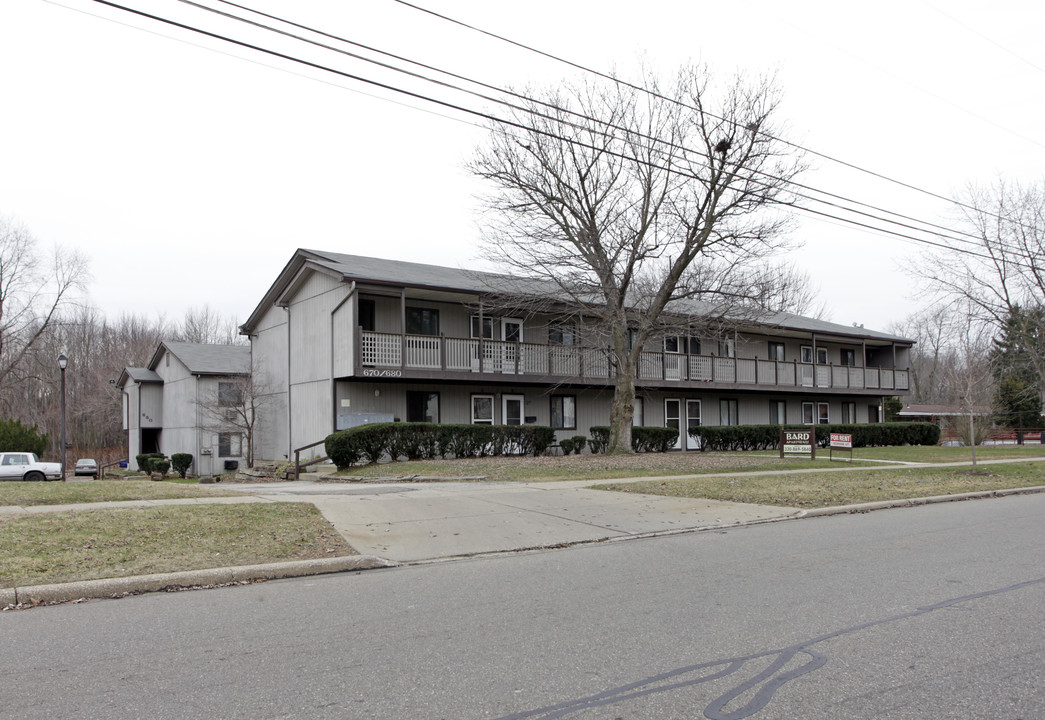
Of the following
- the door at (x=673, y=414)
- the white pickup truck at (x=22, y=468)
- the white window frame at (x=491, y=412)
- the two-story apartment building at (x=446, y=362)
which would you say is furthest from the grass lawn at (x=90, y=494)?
the door at (x=673, y=414)

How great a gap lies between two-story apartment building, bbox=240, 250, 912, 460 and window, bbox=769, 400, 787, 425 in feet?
3.80

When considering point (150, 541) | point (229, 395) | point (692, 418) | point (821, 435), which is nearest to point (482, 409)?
point (692, 418)

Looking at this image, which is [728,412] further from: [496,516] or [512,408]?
[496,516]

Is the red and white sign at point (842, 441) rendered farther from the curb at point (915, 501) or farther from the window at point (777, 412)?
the window at point (777, 412)

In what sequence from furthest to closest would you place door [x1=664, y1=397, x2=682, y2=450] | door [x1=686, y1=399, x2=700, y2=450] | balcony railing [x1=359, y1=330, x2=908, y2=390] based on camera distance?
1. door [x1=686, y1=399, x2=700, y2=450]
2. door [x1=664, y1=397, x2=682, y2=450]
3. balcony railing [x1=359, y1=330, x2=908, y2=390]

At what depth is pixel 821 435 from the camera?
1372 inches

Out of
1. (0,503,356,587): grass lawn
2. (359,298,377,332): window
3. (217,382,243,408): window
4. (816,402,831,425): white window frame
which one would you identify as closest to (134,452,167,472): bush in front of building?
(217,382,243,408): window

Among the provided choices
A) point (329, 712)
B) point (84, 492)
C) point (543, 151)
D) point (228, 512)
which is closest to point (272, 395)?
point (543, 151)

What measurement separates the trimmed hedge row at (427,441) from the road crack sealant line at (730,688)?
1743 centimetres

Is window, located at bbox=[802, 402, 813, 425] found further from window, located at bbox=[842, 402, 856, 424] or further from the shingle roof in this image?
the shingle roof

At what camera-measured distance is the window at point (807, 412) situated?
3934 centimetres

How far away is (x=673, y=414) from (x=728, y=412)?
12.1ft

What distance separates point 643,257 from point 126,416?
116 ft

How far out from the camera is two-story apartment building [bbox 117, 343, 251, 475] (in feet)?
114
